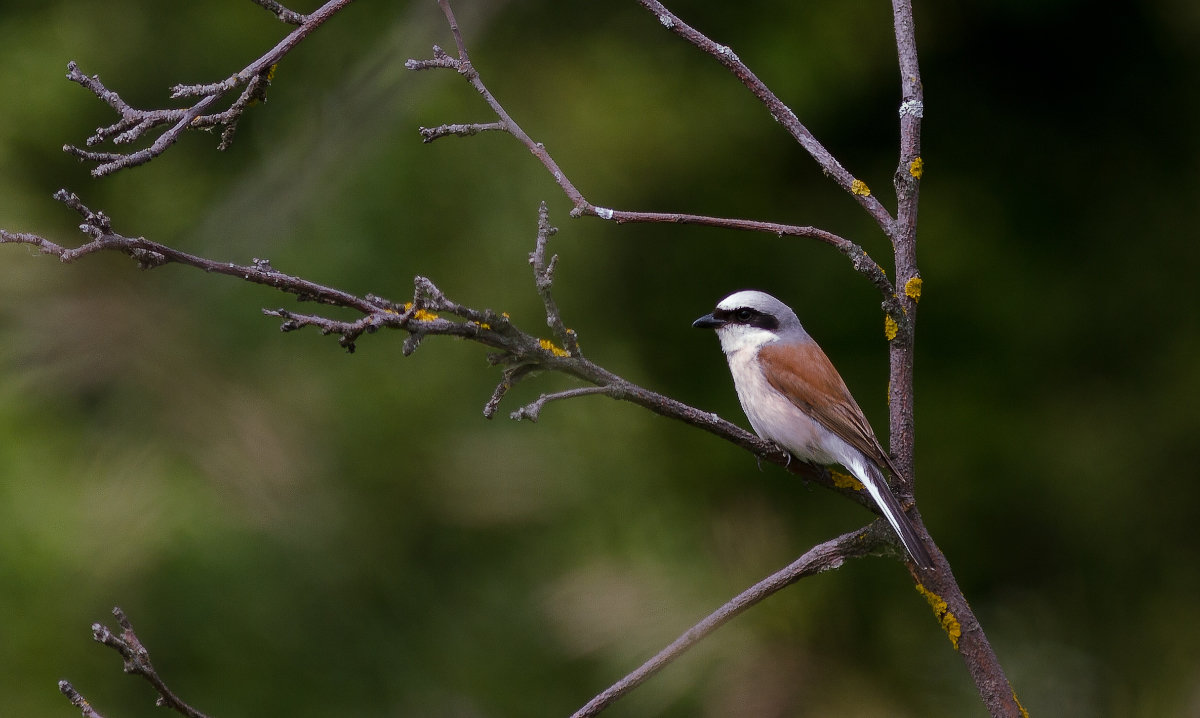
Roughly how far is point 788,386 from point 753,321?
18cm

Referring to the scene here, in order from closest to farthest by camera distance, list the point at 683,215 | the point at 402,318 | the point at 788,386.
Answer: the point at 402,318
the point at 683,215
the point at 788,386

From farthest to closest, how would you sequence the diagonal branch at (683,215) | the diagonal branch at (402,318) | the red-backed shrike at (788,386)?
the red-backed shrike at (788,386) < the diagonal branch at (683,215) < the diagonal branch at (402,318)

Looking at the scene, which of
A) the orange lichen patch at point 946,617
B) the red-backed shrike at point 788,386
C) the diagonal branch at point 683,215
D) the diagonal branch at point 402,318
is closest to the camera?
the diagonal branch at point 402,318

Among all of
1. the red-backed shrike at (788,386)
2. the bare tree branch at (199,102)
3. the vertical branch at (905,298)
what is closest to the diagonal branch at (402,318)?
the bare tree branch at (199,102)

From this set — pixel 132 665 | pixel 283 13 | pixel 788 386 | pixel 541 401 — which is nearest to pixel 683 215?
pixel 541 401

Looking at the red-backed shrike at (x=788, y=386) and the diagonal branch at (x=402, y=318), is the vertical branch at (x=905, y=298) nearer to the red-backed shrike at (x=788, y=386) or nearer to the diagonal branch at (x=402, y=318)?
the diagonal branch at (x=402, y=318)

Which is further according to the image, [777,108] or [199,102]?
[777,108]

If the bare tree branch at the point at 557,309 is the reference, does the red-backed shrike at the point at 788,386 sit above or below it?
above

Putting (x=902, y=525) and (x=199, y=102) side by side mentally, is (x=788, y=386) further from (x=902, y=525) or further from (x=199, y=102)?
(x=199, y=102)

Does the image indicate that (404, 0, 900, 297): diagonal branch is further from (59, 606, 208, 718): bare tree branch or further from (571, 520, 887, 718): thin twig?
(59, 606, 208, 718): bare tree branch

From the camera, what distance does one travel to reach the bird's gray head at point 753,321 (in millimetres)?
2424

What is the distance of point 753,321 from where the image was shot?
2.45 metres

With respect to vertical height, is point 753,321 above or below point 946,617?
above

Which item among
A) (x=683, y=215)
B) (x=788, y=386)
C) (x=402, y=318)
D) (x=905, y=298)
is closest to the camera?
(x=402, y=318)
